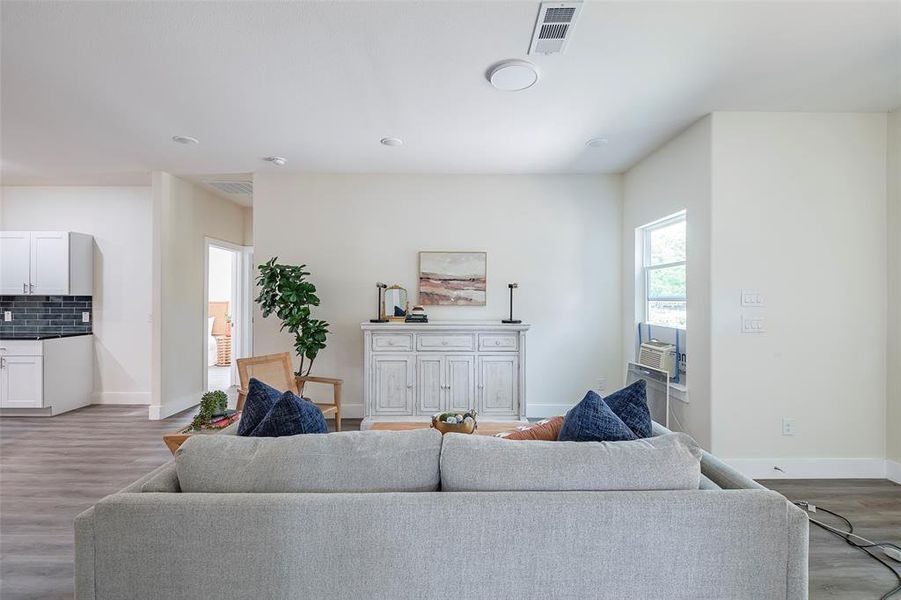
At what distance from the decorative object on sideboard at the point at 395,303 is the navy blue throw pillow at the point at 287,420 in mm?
2771

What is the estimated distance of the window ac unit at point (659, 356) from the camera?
360 centimetres

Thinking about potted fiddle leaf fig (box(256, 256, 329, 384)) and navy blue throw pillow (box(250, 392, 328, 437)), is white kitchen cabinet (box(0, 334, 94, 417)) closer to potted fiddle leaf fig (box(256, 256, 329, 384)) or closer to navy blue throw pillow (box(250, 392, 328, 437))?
potted fiddle leaf fig (box(256, 256, 329, 384))

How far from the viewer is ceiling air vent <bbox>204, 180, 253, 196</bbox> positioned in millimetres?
4875

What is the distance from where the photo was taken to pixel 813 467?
3086mm

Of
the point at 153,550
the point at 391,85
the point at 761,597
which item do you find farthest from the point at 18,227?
the point at 761,597

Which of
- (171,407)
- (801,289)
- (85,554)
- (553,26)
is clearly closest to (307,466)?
(85,554)

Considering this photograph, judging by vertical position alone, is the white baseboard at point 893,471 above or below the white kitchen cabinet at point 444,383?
below

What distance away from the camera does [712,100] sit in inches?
114

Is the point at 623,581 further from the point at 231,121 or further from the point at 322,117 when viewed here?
the point at 231,121

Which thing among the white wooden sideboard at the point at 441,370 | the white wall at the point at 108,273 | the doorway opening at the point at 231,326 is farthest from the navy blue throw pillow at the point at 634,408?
the white wall at the point at 108,273

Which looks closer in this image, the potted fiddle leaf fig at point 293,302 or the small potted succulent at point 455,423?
the small potted succulent at point 455,423

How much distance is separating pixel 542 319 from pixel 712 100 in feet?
8.25

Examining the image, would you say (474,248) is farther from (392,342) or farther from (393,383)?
(393,383)

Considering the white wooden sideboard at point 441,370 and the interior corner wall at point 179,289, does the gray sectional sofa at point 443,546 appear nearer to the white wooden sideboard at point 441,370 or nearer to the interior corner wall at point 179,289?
the white wooden sideboard at point 441,370
